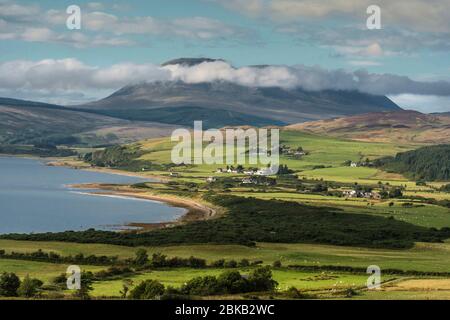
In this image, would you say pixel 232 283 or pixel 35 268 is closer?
pixel 232 283

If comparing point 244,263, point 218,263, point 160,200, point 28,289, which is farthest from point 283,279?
point 160,200

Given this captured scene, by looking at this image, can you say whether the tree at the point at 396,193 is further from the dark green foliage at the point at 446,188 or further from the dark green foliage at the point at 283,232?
the dark green foliage at the point at 283,232

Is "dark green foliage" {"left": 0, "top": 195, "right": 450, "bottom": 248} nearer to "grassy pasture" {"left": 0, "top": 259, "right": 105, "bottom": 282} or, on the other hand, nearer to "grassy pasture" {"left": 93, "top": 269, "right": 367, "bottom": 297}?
"grassy pasture" {"left": 0, "top": 259, "right": 105, "bottom": 282}

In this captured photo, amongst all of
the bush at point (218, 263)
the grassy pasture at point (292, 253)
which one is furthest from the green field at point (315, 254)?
the bush at point (218, 263)

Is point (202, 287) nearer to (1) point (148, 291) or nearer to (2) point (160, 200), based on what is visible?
(1) point (148, 291)

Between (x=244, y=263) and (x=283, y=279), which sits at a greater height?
(x=283, y=279)
